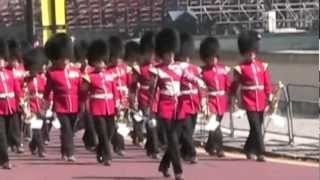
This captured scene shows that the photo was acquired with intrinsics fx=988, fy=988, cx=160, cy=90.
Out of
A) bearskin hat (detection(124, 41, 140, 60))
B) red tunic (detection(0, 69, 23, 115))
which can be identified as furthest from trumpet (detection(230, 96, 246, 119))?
red tunic (detection(0, 69, 23, 115))

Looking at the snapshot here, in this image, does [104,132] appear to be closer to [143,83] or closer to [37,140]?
[143,83]

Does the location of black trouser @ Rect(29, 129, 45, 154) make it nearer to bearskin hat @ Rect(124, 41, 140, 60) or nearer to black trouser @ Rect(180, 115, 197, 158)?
bearskin hat @ Rect(124, 41, 140, 60)

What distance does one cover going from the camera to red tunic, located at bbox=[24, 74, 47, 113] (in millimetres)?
15328

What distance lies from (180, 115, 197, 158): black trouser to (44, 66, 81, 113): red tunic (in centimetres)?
190

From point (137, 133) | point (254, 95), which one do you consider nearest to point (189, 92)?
point (254, 95)

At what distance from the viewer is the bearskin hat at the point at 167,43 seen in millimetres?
12028

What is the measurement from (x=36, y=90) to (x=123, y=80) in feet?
4.90

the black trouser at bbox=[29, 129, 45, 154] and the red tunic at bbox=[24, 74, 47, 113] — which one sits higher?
the red tunic at bbox=[24, 74, 47, 113]

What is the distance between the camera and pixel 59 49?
48.0 ft

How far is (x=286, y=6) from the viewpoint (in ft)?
136

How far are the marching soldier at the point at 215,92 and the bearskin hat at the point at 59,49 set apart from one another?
206 cm

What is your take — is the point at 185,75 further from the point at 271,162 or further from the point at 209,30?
the point at 209,30

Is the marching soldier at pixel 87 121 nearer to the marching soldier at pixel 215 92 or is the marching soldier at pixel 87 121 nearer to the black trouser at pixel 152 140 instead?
the black trouser at pixel 152 140

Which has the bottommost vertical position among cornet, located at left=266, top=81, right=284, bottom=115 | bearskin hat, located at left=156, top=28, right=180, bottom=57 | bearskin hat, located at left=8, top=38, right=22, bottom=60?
cornet, located at left=266, top=81, right=284, bottom=115
